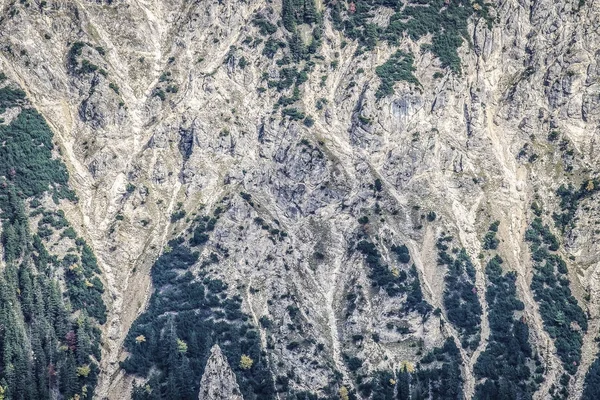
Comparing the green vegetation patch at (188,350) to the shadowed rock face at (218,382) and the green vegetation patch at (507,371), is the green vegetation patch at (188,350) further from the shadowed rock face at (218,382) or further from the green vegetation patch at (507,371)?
the green vegetation patch at (507,371)

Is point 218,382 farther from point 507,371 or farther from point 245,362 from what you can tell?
point 507,371

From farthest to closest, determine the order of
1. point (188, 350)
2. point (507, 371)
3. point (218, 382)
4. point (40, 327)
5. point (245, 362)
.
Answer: point (507, 371) → point (188, 350) → point (245, 362) → point (40, 327) → point (218, 382)

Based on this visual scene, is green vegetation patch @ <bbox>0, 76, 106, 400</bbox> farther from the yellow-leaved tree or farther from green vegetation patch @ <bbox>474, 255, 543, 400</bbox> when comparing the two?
green vegetation patch @ <bbox>474, 255, 543, 400</bbox>

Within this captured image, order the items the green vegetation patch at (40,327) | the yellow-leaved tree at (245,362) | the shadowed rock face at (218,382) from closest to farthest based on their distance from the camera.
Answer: the green vegetation patch at (40,327), the shadowed rock face at (218,382), the yellow-leaved tree at (245,362)

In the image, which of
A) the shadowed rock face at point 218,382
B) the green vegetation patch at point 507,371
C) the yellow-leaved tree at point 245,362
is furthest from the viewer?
the green vegetation patch at point 507,371

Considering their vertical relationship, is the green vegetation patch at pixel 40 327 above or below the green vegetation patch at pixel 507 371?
above

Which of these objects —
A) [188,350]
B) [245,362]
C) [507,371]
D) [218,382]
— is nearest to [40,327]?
[188,350]

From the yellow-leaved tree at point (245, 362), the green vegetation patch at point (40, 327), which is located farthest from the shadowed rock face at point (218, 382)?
the green vegetation patch at point (40, 327)

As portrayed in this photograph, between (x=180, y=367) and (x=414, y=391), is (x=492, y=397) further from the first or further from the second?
(x=180, y=367)

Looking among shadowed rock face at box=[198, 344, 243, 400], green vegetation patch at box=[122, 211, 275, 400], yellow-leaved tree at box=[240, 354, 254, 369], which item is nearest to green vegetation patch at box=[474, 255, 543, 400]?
green vegetation patch at box=[122, 211, 275, 400]

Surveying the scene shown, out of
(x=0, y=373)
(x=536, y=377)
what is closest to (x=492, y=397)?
(x=536, y=377)
